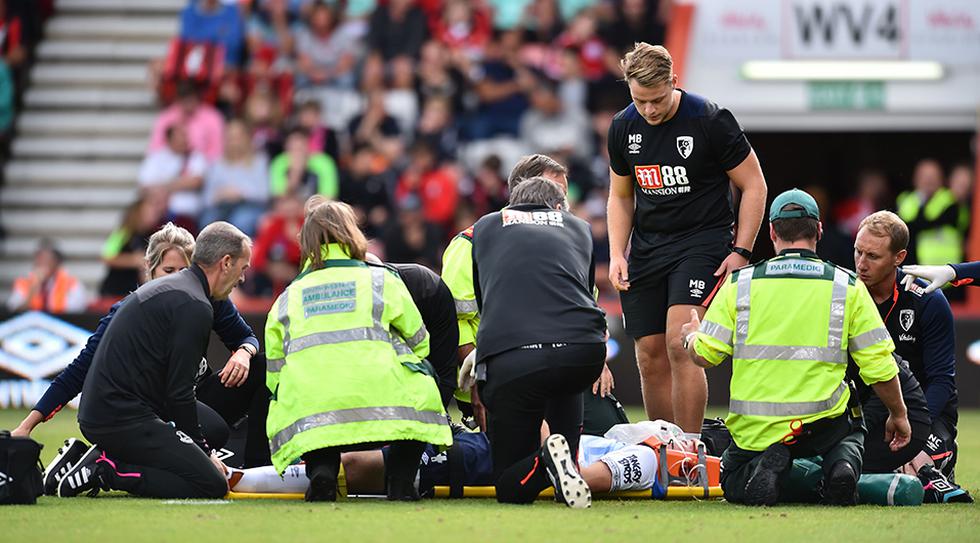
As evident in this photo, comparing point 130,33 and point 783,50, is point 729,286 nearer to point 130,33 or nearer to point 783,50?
point 783,50

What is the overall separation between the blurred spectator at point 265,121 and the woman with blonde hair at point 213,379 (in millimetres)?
9186

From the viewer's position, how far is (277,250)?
1662 centimetres

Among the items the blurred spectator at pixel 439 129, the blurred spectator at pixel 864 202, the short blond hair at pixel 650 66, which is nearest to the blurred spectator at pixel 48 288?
the blurred spectator at pixel 439 129

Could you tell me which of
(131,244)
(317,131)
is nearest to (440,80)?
(317,131)

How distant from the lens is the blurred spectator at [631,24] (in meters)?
17.7

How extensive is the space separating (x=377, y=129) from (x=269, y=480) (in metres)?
10.0

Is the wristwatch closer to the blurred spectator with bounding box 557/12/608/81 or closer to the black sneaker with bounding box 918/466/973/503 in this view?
the black sneaker with bounding box 918/466/973/503

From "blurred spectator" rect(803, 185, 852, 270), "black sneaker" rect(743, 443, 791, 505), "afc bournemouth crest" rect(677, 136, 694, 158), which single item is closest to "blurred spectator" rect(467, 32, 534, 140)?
"blurred spectator" rect(803, 185, 852, 270)

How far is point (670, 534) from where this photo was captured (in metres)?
6.29

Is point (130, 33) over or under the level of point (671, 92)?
over

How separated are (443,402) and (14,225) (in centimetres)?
1246

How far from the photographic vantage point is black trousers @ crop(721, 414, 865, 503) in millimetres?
7348

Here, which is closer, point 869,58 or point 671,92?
point 671,92

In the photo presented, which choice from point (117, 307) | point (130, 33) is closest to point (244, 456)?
point (117, 307)
